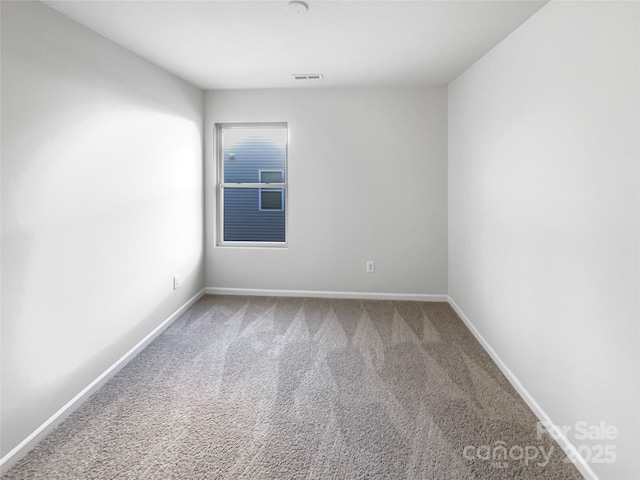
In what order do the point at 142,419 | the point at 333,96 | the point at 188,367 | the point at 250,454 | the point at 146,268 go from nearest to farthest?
the point at 250,454 → the point at 142,419 → the point at 188,367 → the point at 146,268 → the point at 333,96

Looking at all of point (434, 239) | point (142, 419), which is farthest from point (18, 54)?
point (434, 239)

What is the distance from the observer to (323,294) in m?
4.18

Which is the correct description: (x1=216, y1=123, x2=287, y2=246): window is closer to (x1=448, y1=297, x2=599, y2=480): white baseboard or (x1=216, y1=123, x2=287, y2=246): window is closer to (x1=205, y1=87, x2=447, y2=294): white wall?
(x1=205, y1=87, x2=447, y2=294): white wall

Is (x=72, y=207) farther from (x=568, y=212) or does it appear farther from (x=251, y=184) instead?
(x=568, y=212)

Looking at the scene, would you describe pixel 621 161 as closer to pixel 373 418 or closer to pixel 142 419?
pixel 373 418

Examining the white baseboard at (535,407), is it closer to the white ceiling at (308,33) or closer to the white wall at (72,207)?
the white ceiling at (308,33)

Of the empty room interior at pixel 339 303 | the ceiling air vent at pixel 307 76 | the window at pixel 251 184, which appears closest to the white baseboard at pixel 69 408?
the empty room interior at pixel 339 303

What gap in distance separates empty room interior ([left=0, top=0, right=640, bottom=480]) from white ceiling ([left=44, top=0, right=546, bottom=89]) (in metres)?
0.03

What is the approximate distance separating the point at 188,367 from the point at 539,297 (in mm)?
2386

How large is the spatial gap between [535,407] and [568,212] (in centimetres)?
114

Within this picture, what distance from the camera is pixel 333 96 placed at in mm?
3947

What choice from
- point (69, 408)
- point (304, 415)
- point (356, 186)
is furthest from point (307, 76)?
point (69, 408)

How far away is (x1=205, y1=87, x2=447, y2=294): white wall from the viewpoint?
3.91 m

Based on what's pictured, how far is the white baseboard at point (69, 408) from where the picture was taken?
169 centimetres
